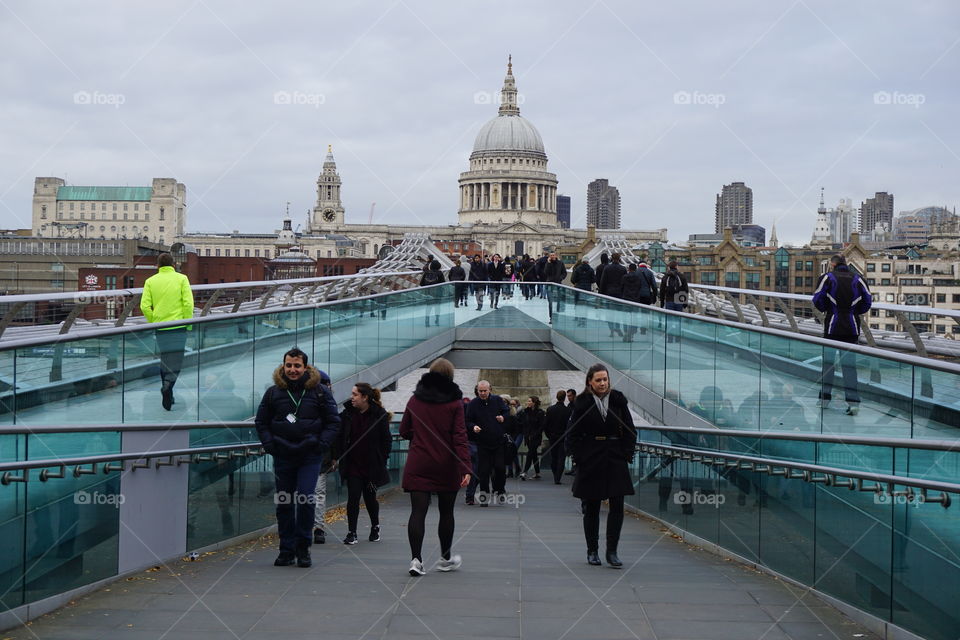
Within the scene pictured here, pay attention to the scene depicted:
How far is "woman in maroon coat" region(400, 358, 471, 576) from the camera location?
328 inches

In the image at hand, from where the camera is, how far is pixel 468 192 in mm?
189250

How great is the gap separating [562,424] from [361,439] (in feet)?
22.1

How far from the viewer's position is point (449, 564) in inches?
329

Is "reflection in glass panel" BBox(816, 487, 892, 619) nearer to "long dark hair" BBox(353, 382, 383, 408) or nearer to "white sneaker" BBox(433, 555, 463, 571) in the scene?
"white sneaker" BBox(433, 555, 463, 571)

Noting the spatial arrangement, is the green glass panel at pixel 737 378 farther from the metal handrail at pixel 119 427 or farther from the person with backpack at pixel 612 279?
the person with backpack at pixel 612 279

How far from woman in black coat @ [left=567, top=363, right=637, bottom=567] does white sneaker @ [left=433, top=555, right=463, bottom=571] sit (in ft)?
3.23

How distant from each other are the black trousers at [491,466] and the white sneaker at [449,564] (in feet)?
18.3

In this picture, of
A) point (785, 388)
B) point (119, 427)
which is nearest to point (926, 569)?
point (785, 388)

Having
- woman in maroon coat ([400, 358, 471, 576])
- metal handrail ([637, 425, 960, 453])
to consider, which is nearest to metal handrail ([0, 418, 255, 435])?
woman in maroon coat ([400, 358, 471, 576])

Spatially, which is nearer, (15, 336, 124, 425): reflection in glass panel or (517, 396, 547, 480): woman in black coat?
(15, 336, 124, 425): reflection in glass panel

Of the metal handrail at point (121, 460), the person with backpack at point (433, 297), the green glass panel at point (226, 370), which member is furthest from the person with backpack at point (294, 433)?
the person with backpack at point (433, 297)

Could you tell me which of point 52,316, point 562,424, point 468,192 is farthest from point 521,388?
point 468,192

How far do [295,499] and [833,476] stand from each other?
3.68 m

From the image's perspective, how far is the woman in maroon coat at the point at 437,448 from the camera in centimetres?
833
